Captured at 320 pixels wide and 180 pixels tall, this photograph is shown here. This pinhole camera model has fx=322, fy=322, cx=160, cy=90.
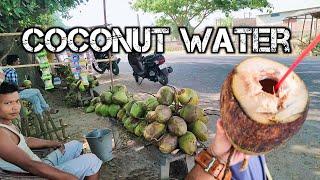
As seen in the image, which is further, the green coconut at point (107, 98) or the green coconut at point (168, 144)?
the green coconut at point (107, 98)

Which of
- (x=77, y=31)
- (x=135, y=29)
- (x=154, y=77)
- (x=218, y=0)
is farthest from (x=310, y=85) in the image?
(x=218, y=0)

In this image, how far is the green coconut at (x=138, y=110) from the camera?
3494 millimetres

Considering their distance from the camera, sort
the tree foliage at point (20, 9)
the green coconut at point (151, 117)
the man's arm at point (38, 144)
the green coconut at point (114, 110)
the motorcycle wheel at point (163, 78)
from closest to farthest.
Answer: the man's arm at point (38, 144) → the green coconut at point (151, 117) → the green coconut at point (114, 110) → the tree foliage at point (20, 9) → the motorcycle wheel at point (163, 78)

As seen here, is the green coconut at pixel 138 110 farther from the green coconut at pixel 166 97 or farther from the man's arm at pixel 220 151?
the man's arm at pixel 220 151

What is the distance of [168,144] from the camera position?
2953 mm

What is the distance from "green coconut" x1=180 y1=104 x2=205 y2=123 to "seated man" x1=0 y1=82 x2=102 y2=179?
95cm

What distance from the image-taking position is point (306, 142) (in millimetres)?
4340

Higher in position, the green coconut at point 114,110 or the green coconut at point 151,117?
the green coconut at point 151,117

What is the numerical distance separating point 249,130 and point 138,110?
9.06 feet

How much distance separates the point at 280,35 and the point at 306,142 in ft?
38.3

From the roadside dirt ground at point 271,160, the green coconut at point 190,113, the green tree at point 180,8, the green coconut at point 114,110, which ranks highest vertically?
the green tree at point 180,8

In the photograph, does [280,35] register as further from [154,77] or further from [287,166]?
[287,166]

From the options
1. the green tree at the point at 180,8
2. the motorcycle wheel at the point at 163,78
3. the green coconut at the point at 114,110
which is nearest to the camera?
the green coconut at the point at 114,110

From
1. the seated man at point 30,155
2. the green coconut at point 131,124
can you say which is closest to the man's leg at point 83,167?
the seated man at point 30,155
